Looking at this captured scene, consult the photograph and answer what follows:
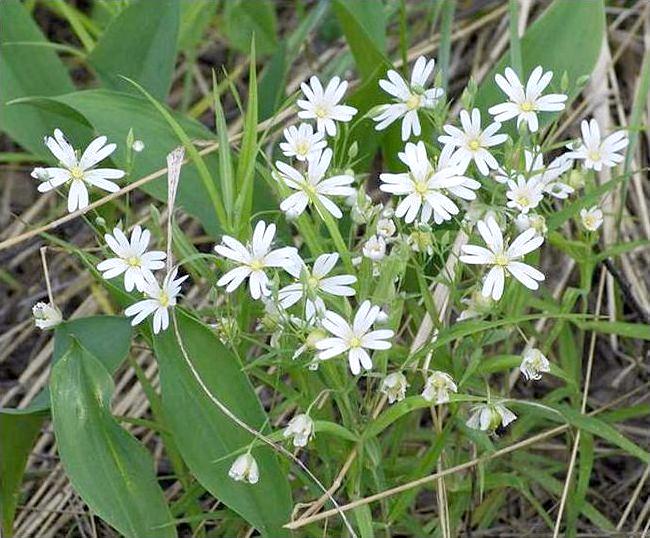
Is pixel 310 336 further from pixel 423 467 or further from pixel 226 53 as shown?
pixel 226 53

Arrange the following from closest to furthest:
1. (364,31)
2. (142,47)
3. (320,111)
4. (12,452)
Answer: (320,111) → (12,452) → (364,31) → (142,47)

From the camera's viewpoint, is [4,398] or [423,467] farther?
[4,398]

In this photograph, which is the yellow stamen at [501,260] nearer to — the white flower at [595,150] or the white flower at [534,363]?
the white flower at [534,363]

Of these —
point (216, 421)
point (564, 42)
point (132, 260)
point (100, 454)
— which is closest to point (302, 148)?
point (132, 260)

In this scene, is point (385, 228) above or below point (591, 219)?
above

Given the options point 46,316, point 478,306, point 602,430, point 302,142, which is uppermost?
point 302,142

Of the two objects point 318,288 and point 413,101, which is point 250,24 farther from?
point 318,288

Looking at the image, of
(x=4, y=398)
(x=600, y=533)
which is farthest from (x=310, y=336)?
(x=4, y=398)
